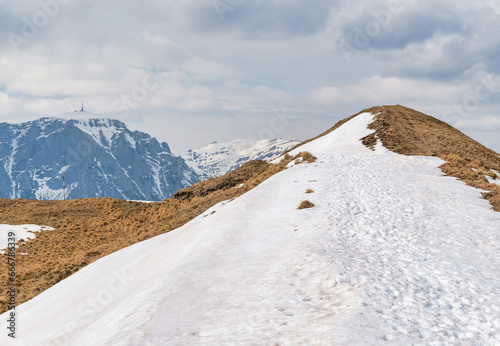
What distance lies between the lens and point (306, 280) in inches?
432

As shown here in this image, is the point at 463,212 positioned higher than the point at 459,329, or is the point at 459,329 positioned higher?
the point at 463,212

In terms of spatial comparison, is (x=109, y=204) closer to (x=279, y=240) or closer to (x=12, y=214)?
(x=12, y=214)

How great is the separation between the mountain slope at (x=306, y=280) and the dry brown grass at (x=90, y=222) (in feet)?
15.6

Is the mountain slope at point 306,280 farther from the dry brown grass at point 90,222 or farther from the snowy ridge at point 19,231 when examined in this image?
the snowy ridge at point 19,231

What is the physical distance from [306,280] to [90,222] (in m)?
38.0

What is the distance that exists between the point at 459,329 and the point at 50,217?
47.7 metres

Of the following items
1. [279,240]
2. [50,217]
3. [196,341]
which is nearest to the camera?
[196,341]

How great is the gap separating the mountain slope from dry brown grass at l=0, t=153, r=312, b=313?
15.6ft

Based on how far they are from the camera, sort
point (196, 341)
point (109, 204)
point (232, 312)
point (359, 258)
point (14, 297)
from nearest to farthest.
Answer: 1. point (196, 341)
2. point (232, 312)
3. point (359, 258)
4. point (14, 297)
5. point (109, 204)

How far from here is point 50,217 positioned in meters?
44.8

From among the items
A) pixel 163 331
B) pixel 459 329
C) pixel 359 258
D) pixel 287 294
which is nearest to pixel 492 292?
pixel 459 329

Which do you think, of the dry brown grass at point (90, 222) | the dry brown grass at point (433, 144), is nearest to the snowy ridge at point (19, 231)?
the dry brown grass at point (90, 222)

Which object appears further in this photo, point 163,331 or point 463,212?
point 463,212

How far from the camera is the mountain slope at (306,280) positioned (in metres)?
8.44
